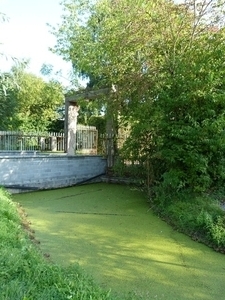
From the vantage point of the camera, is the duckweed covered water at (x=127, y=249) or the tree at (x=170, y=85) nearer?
the duckweed covered water at (x=127, y=249)

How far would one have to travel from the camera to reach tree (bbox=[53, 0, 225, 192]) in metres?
5.70

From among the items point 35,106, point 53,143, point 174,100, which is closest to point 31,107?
point 35,106

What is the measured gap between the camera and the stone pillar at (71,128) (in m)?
10.1

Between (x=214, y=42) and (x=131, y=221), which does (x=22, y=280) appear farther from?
(x=214, y=42)

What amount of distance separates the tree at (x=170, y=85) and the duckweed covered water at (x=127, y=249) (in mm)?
1116

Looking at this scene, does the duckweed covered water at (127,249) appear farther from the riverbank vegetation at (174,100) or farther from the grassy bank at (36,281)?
the riverbank vegetation at (174,100)

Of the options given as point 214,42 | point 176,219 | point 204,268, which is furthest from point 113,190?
point 204,268

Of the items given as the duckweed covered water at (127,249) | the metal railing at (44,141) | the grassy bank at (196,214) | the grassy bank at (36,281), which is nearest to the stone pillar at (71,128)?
the metal railing at (44,141)

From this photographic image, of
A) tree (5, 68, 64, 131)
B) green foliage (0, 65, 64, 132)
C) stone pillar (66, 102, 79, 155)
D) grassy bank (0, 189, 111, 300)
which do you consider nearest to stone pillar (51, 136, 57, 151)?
stone pillar (66, 102, 79, 155)

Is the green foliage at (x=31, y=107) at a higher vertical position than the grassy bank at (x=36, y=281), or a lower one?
higher

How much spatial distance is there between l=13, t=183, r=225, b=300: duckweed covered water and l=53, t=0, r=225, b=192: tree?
112cm

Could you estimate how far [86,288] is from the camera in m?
2.12

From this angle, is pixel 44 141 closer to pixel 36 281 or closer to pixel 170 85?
pixel 170 85

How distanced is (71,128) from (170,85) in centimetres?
486
